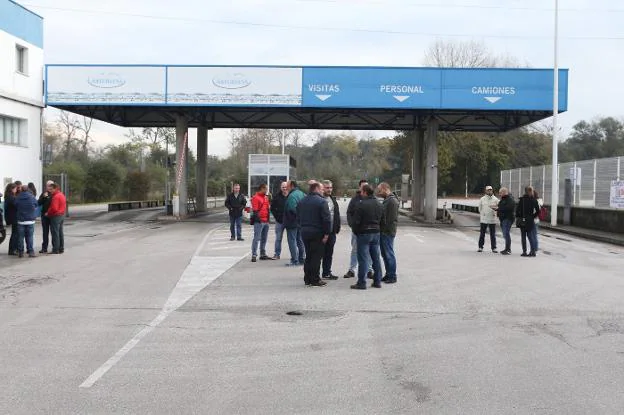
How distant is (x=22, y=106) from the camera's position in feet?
96.8

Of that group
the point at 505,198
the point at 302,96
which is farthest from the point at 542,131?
the point at 505,198

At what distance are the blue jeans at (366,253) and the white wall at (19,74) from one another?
2213cm

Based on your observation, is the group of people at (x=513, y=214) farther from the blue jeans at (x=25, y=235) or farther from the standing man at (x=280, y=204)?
the blue jeans at (x=25, y=235)

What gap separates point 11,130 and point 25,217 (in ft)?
53.2

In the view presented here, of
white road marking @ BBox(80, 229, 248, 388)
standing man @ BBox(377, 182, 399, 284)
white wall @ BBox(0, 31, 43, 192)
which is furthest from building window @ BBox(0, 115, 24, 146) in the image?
standing man @ BBox(377, 182, 399, 284)

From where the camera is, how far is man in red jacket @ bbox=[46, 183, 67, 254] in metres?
15.5

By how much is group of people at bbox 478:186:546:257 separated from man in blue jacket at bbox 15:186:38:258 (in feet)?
35.8

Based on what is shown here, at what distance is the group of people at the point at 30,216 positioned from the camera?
15.1m

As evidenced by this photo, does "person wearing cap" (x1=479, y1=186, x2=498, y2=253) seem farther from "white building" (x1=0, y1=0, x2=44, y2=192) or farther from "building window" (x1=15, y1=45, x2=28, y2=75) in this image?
"building window" (x1=15, y1=45, x2=28, y2=75)

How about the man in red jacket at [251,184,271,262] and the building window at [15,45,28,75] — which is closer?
the man in red jacket at [251,184,271,262]

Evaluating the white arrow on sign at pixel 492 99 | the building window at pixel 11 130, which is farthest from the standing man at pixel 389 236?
the building window at pixel 11 130

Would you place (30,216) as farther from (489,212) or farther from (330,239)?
(489,212)

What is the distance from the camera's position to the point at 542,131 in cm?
9100

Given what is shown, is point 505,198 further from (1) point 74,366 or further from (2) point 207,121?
(2) point 207,121
